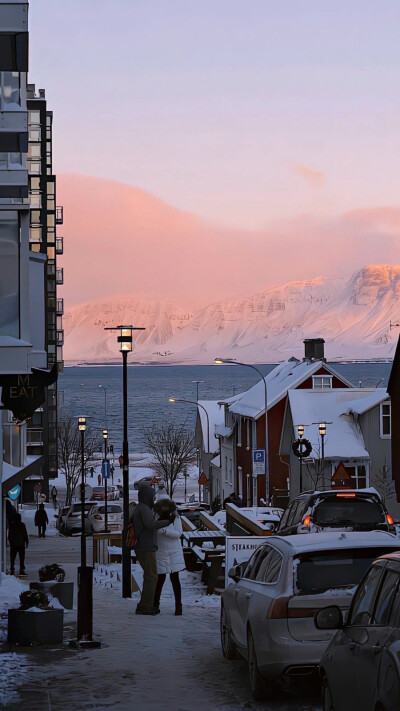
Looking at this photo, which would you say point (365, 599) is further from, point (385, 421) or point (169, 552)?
point (385, 421)

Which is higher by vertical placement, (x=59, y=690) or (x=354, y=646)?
(x=354, y=646)

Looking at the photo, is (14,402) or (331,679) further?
(14,402)

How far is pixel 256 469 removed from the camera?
51.2 meters

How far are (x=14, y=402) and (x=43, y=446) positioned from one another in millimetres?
68966

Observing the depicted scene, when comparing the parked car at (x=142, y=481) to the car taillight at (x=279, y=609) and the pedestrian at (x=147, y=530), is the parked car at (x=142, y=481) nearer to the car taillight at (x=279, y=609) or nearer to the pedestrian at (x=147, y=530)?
the pedestrian at (x=147, y=530)

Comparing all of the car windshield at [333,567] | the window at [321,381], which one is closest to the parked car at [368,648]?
the car windshield at [333,567]

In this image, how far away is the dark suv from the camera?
21.9 metres

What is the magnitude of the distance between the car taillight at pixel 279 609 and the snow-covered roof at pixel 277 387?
172 feet

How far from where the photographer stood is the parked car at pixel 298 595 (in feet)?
34.0

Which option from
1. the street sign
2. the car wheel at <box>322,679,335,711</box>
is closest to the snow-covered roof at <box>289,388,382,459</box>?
the street sign

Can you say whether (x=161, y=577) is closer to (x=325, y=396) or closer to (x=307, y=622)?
(x=307, y=622)

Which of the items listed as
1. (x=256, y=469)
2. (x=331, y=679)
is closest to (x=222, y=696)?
(x=331, y=679)

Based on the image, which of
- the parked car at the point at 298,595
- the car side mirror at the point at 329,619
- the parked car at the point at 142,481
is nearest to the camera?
the car side mirror at the point at 329,619

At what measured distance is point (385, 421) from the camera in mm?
58781
